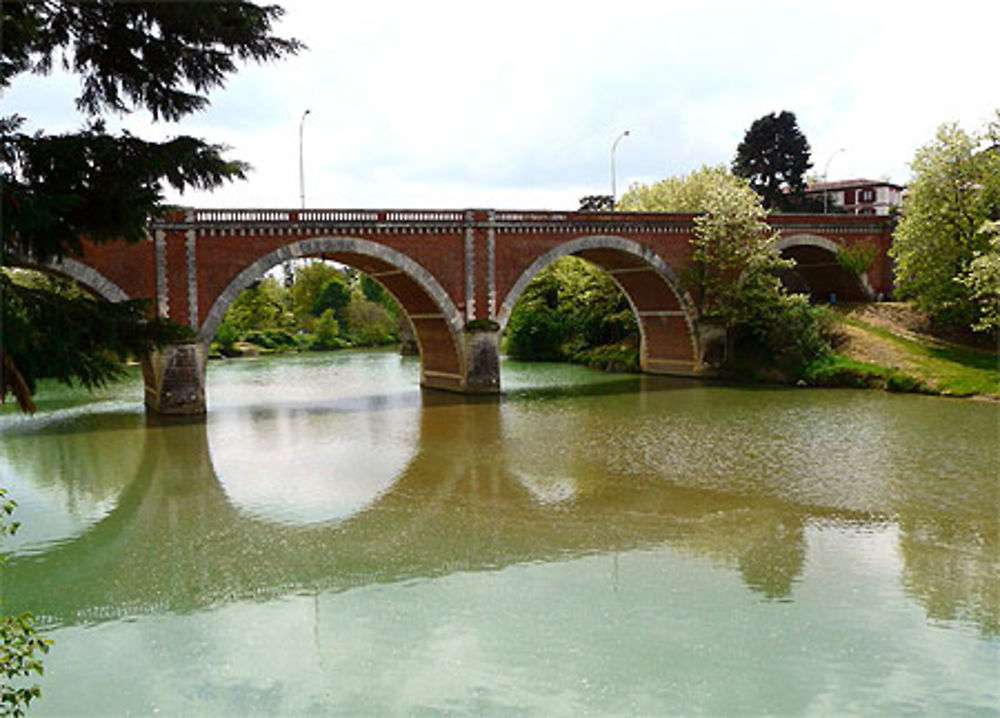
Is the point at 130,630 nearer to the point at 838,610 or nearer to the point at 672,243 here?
the point at 838,610

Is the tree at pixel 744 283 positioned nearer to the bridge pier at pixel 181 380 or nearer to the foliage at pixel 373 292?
the bridge pier at pixel 181 380

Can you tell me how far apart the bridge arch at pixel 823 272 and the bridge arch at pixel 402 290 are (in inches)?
769

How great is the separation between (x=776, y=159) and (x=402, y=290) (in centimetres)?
4504

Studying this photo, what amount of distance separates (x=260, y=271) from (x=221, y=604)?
2057 cm

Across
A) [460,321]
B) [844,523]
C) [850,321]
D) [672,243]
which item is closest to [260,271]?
[460,321]

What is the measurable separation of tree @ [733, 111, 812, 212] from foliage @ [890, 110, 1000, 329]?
3207 centimetres

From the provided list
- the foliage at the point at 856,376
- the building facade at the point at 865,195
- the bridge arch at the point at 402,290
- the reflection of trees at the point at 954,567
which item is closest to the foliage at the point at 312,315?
the bridge arch at the point at 402,290

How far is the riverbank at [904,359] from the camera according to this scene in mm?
33312

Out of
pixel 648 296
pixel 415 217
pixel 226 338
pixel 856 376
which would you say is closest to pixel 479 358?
pixel 415 217

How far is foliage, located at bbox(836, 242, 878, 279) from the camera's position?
4578 cm

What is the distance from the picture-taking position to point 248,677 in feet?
33.7

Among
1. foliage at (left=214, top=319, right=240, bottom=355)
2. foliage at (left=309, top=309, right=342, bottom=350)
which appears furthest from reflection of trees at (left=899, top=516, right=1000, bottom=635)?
foliage at (left=309, top=309, right=342, bottom=350)

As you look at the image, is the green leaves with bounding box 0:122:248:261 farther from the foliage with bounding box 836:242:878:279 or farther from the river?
the foliage with bounding box 836:242:878:279

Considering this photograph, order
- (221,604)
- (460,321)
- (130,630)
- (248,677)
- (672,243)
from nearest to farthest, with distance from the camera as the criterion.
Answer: (248,677) → (130,630) → (221,604) → (460,321) → (672,243)
